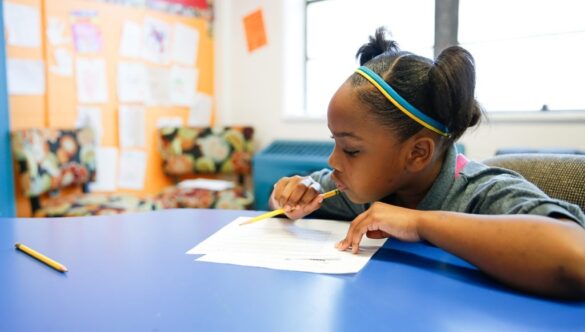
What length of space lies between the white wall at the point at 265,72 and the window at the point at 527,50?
3.02ft

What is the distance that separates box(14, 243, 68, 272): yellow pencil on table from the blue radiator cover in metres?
1.69

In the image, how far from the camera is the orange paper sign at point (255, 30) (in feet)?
9.09

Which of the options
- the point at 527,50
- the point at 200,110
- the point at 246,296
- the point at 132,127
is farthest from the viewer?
the point at 200,110

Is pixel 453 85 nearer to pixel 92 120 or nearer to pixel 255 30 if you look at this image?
pixel 92 120

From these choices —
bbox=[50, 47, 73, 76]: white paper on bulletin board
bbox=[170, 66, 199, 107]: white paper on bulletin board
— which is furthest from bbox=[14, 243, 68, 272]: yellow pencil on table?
bbox=[170, 66, 199, 107]: white paper on bulletin board

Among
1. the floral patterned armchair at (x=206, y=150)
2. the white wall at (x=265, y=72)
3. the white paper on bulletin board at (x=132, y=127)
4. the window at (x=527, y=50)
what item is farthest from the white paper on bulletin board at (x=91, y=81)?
the window at (x=527, y=50)

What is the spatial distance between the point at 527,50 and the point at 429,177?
1.55m

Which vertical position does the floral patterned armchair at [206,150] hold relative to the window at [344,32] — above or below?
below

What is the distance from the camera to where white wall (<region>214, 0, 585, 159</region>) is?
2688 millimetres

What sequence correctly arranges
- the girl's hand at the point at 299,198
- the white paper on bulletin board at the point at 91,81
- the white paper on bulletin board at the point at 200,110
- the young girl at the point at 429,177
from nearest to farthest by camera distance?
the young girl at the point at 429,177 < the girl's hand at the point at 299,198 < the white paper on bulletin board at the point at 91,81 < the white paper on bulletin board at the point at 200,110

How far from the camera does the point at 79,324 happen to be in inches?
17.6

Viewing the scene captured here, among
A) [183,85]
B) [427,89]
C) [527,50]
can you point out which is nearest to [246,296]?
→ [427,89]

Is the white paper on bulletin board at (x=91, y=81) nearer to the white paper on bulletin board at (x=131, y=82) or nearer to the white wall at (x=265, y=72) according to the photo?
the white paper on bulletin board at (x=131, y=82)

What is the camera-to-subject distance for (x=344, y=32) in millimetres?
2654
